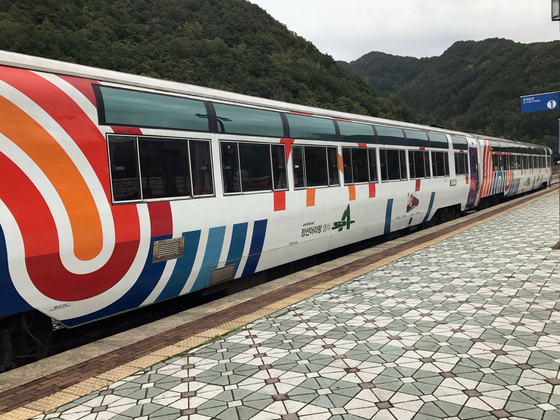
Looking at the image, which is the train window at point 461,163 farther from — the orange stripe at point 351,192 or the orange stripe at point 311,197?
the orange stripe at point 311,197

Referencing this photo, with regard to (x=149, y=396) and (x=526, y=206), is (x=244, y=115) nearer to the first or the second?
(x=149, y=396)

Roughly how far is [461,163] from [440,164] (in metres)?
2.41

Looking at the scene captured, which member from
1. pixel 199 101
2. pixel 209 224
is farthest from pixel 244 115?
pixel 209 224

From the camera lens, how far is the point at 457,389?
379 cm

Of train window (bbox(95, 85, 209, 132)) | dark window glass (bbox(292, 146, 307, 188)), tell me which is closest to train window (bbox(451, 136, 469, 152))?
dark window glass (bbox(292, 146, 307, 188))

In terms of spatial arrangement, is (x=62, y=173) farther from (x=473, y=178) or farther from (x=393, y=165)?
(x=473, y=178)

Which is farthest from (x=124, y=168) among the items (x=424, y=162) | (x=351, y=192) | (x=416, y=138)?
(x=424, y=162)

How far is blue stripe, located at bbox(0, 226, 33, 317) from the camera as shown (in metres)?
4.32

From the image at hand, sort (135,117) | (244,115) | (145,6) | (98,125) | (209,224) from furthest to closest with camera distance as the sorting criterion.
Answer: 1. (145,6)
2. (244,115)
3. (209,224)
4. (135,117)
5. (98,125)

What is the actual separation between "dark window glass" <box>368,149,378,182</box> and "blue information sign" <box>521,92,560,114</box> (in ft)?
16.9

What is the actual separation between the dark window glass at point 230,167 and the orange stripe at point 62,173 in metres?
2.25

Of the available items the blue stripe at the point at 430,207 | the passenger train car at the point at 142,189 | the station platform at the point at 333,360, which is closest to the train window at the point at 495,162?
the blue stripe at the point at 430,207

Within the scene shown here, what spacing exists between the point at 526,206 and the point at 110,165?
18.8 meters

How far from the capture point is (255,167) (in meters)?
7.63
